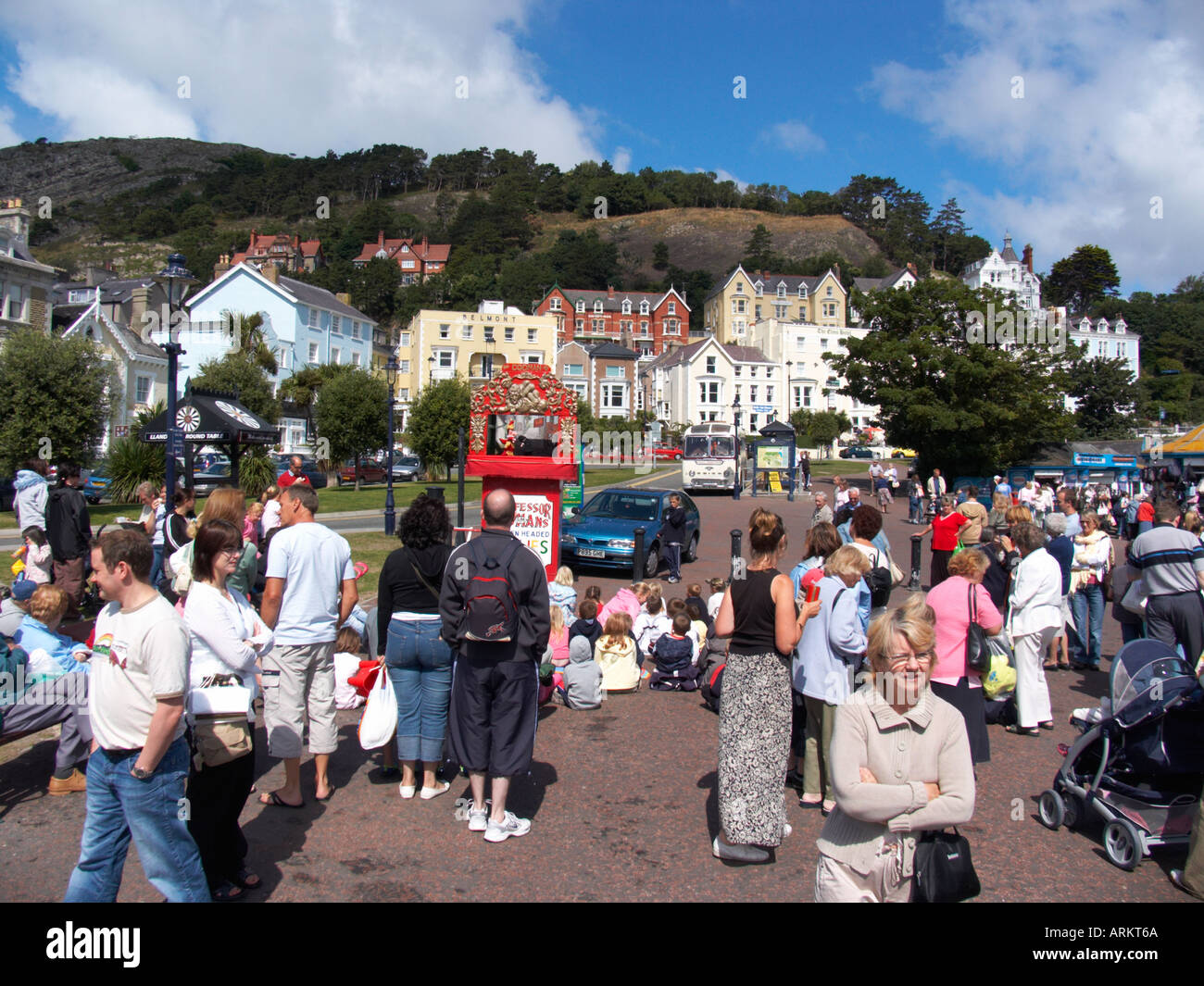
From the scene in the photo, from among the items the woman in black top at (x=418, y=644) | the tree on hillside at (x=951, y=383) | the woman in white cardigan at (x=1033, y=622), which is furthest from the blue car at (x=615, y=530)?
the tree on hillside at (x=951, y=383)

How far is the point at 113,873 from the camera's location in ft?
11.5

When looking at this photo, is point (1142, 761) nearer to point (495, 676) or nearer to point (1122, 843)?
point (1122, 843)

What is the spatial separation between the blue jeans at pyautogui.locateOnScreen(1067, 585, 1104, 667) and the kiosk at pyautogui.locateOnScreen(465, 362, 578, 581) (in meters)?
6.86

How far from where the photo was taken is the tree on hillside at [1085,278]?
400ft

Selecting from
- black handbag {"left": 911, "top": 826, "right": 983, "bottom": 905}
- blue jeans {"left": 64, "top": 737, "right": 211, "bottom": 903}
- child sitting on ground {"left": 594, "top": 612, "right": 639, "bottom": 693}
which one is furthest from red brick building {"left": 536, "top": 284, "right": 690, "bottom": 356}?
black handbag {"left": 911, "top": 826, "right": 983, "bottom": 905}

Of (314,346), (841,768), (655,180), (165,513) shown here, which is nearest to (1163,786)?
(841,768)

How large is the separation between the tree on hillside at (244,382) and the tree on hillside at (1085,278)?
11964 centimetres

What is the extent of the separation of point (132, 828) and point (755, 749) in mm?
3070

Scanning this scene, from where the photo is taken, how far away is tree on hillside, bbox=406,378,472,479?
39.0 meters

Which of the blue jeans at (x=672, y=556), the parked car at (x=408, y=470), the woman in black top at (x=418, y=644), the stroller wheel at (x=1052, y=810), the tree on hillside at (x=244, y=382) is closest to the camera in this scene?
the stroller wheel at (x=1052, y=810)

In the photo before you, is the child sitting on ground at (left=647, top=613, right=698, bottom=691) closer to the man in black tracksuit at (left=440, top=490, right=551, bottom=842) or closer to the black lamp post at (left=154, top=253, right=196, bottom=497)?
the man in black tracksuit at (left=440, top=490, right=551, bottom=842)

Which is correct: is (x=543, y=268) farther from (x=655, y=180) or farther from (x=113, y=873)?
(x=113, y=873)

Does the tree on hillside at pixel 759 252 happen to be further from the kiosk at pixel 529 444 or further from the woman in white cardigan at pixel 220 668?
the woman in white cardigan at pixel 220 668

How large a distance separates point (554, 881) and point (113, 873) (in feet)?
6.81
